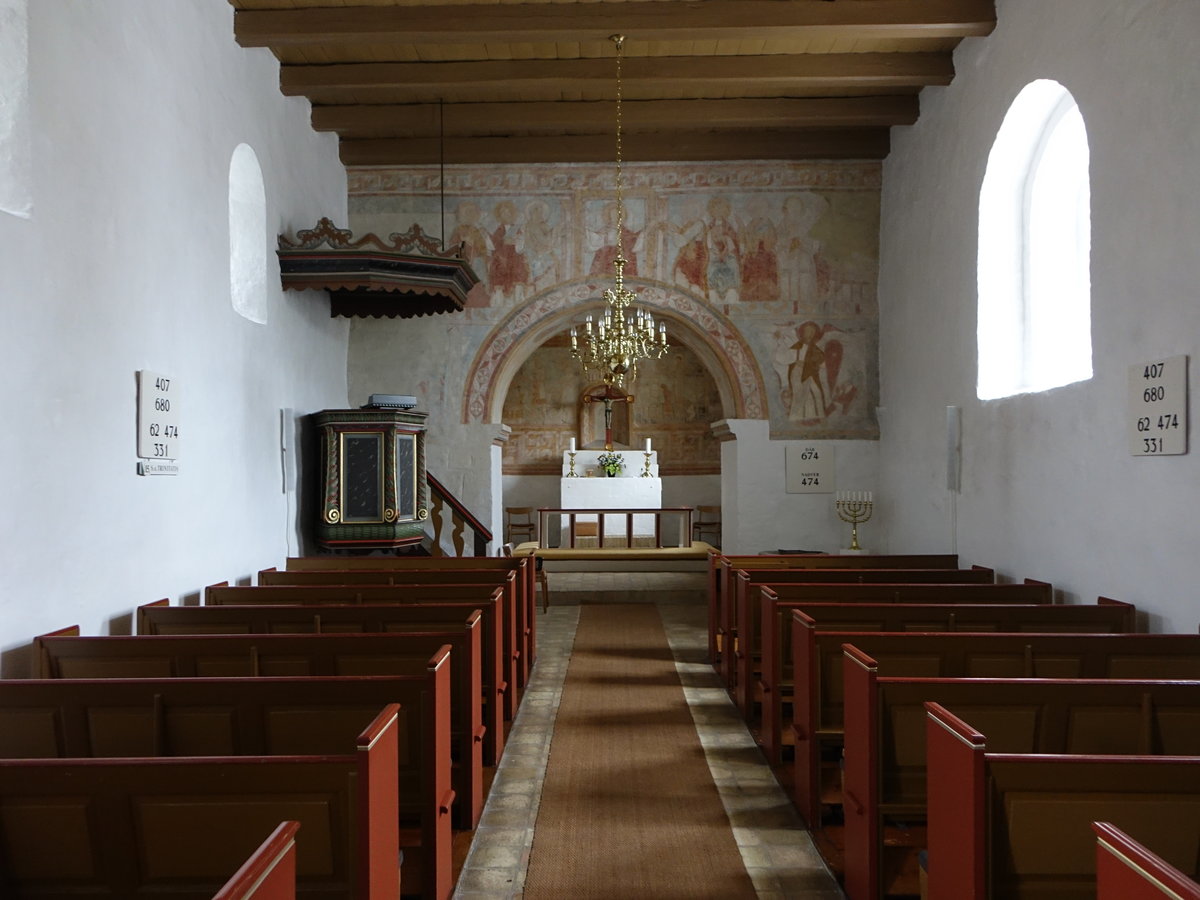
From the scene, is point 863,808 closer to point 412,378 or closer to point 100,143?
point 100,143

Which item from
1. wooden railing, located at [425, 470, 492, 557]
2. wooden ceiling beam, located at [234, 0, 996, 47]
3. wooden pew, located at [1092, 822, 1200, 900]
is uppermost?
wooden ceiling beam, located at [234, 0, 996, 47]

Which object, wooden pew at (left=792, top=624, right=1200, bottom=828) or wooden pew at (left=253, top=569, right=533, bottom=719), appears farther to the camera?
wooden pew at (left=253, top=569, right=533, bottom=719)

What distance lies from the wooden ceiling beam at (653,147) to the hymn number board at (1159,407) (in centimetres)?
649

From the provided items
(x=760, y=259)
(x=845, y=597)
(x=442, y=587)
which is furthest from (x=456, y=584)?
(x=760, y=259)

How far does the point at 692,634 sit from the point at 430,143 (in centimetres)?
689

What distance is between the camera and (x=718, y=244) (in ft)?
39.1

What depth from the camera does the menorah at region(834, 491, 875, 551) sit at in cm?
1152

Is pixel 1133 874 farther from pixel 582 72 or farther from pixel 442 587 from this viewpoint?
pixel 582 72

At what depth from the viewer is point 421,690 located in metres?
3.43

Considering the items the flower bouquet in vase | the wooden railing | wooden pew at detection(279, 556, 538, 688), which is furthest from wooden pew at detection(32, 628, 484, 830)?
the flower bouquet in vase

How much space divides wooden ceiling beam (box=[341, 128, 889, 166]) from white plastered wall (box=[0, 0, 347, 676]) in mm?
2557

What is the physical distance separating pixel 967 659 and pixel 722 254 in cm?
842

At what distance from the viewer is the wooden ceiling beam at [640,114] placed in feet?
34.3

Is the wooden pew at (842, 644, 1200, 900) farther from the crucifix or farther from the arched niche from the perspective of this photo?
the crucifix
